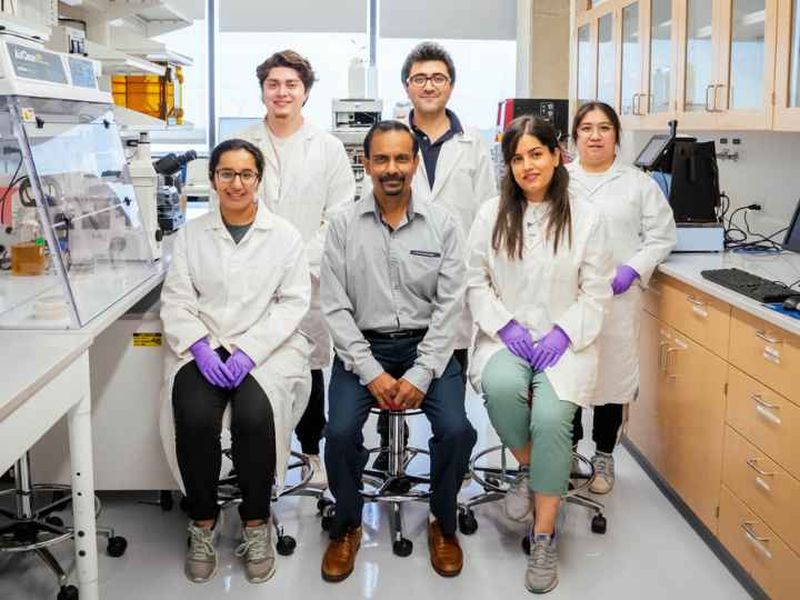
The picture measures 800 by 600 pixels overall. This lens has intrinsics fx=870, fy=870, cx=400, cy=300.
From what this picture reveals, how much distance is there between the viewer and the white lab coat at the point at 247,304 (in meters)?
2.31

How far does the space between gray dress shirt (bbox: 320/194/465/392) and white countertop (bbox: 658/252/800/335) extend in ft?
2.31

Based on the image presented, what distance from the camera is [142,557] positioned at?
240 centimetres

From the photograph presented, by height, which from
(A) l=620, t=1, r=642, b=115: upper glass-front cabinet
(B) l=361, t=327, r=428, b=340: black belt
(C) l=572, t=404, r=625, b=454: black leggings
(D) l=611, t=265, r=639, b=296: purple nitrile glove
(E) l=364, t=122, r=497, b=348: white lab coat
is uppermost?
(A) l=620, t=1, r=642, b=115: upper glass-front cabinet

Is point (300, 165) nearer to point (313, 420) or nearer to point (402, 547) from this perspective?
point (313, 420)

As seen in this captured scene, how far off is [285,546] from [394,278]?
81cm

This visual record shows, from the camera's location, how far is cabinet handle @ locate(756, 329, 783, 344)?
2.08 meters

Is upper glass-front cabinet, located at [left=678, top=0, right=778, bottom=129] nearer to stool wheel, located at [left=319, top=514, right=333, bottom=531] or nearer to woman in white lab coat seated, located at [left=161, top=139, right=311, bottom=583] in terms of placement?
woman in white lab coat seated, located at [left=161, top=139, right=311, bottom=583]

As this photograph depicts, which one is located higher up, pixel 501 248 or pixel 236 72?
pixel 236 72

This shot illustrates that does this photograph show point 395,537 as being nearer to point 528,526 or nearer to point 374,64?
point 528,526

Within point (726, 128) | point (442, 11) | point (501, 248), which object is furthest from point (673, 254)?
point (442, 11)

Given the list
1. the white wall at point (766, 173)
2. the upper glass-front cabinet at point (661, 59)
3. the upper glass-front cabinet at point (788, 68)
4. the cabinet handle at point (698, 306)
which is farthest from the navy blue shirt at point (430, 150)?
the white wall at point (766, 173)

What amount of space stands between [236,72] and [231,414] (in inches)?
207

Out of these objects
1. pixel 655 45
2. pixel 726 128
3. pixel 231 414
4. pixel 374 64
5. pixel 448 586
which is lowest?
pixel 448 586

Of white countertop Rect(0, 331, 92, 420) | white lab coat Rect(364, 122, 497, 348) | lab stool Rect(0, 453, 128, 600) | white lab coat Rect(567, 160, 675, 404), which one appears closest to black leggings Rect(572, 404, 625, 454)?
white lab coat Rect(567, 160, 675, 404)
